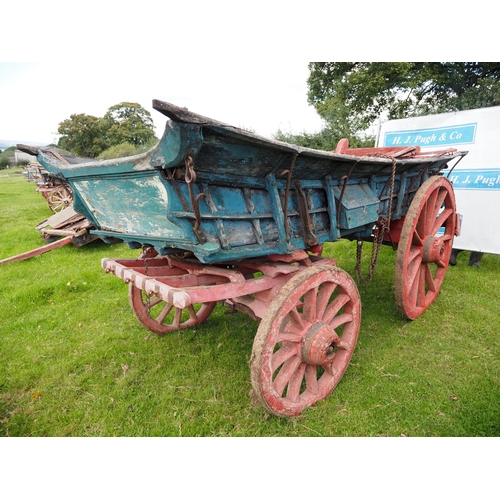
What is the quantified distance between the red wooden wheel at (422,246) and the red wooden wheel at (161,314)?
204cm

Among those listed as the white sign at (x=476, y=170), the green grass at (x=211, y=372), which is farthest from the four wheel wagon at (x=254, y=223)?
the white sign at (x=476, y=170)

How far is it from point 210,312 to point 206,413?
140cm

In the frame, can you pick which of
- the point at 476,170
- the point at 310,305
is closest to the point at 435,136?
the point at 476,170

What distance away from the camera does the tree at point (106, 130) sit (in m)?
27.5

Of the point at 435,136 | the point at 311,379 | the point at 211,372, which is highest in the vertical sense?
the point at 435,136

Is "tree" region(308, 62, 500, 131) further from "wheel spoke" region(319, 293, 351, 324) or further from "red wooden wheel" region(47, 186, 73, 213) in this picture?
"wheel spoke" region(319, 293, 351, 324)

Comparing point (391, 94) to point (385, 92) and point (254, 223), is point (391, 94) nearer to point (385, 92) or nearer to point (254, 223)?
point (385, 92)

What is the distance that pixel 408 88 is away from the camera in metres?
11.8

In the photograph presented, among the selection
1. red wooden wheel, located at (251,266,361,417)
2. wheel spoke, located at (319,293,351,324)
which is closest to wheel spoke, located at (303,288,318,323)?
red wooden wheel, located at (251,266,361,417)

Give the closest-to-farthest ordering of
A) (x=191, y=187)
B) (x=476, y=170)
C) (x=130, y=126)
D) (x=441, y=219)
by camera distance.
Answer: (x=191, y=187)
(x=441, y=219)
(x=476, y=170)
(x=130, y=126)

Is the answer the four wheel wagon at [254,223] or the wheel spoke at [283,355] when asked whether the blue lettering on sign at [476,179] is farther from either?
the wheel spoke at [283,355]

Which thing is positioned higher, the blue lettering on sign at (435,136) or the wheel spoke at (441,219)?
the blue lettering on sign at (435,136)

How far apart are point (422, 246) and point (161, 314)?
2.92 metres

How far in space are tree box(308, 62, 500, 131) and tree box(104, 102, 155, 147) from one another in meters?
18.5
